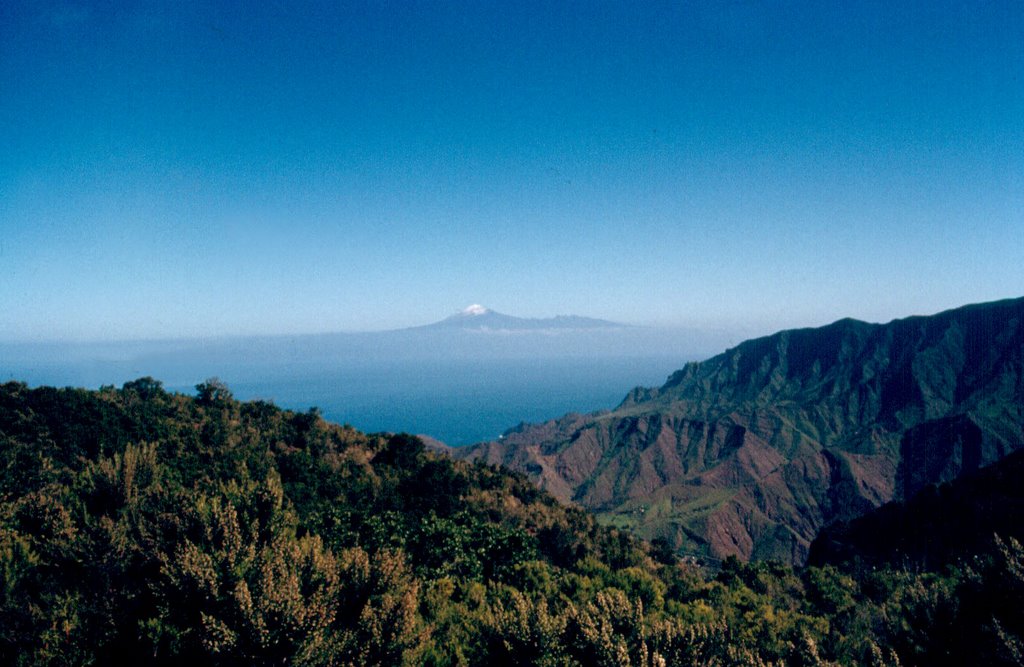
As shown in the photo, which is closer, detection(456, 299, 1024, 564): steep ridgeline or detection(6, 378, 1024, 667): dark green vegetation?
detection(6, 378, 1024, 667): dark green vegetation

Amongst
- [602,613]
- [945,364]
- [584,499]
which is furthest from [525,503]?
[945,364]

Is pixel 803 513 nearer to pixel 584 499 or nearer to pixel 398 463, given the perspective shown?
pixel 584 499

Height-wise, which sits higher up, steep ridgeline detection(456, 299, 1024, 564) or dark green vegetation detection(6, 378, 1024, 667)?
dark green vegetation detection(6, 378, 1024, 667)

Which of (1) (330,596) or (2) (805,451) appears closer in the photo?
(1) (330,596)

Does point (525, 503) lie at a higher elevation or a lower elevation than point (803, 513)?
higher

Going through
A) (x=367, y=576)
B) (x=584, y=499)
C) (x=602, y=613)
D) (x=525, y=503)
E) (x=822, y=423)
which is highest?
(x=367, y=576)

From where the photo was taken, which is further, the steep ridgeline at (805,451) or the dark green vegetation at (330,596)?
the steep ridgeline at (805,451)

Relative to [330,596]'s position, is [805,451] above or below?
below

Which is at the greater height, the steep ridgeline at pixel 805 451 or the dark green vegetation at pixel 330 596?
the dark green vegetation at pixel 330 596
